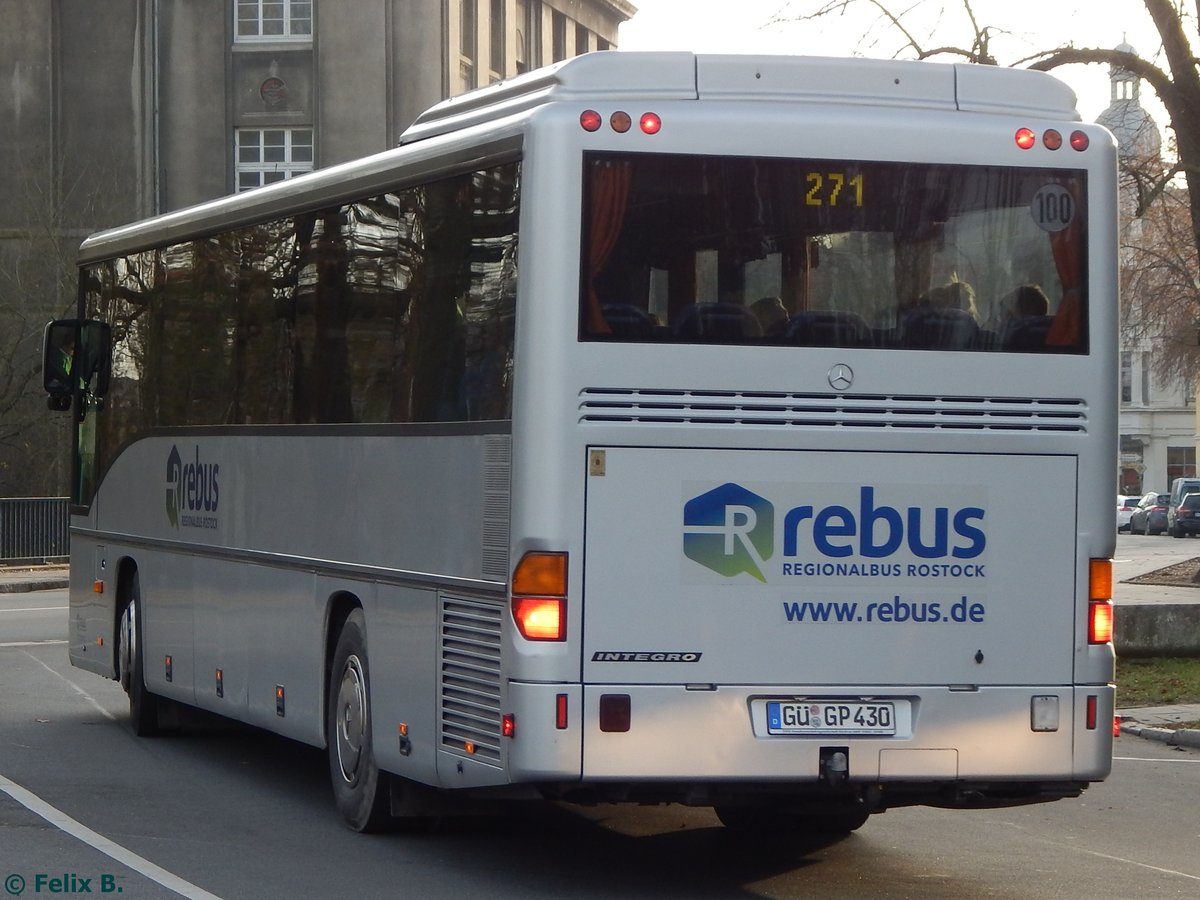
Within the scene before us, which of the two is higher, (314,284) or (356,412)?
(314,284)

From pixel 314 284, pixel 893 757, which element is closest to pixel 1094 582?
pixel 893 757

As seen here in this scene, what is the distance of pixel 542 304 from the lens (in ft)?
27.5

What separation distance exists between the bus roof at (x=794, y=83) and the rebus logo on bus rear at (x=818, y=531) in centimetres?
165

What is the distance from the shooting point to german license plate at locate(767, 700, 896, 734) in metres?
8.45

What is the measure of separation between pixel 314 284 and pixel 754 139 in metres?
3.45

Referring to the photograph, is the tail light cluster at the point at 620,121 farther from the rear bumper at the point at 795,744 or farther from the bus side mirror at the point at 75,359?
the bus side mirror at the point at 75,359

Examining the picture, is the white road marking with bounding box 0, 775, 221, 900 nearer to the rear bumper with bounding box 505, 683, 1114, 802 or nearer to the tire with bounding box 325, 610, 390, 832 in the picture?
the tire with bounding box 325, 610, 390, 832

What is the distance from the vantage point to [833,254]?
861cm

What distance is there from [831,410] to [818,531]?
50 cm

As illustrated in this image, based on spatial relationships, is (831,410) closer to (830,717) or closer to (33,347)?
(830,717)

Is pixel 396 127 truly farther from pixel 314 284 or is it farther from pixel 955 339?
pixel 955 339

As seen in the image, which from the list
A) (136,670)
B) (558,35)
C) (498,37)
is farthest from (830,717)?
(558,35)

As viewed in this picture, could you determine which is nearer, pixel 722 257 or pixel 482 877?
pixel 722 257

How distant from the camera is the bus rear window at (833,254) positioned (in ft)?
27.8
